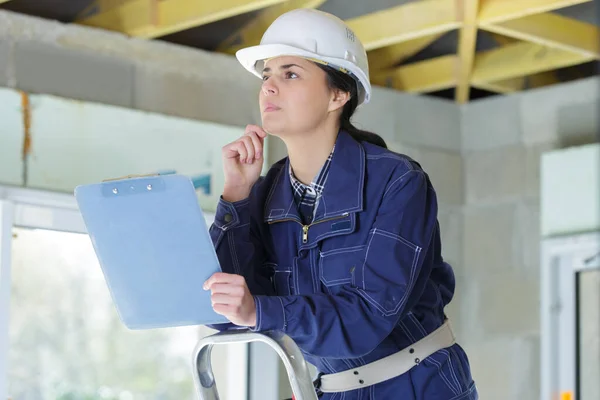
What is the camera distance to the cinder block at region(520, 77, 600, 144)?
525cm

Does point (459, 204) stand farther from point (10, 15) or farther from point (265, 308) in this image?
point (265, 308)

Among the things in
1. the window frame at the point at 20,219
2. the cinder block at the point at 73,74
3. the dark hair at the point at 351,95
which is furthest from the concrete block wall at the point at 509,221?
the dark hair at the point at 351,95

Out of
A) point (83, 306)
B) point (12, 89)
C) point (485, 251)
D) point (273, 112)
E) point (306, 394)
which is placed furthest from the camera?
point (485, 251)

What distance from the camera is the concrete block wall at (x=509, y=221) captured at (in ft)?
17.4

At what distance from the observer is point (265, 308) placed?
184 centimetres

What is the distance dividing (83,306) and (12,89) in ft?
3.23

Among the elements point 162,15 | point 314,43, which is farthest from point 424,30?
point 314,43

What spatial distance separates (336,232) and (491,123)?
3750mm

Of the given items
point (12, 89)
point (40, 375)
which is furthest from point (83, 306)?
point (12, 89)

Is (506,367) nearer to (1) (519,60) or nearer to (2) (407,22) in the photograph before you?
(1) (519,60)

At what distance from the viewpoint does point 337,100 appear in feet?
7.51

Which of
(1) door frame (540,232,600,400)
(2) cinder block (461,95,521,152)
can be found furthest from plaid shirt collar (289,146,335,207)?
(2) cinder block (461,95,521,152)

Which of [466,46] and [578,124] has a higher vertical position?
[466,46]

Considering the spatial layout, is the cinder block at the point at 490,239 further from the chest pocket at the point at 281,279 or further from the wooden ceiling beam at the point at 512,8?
the chest pocket at the point at 281,279
